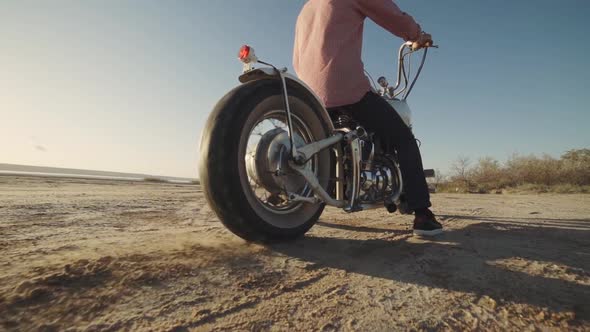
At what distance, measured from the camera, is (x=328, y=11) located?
7.07 feet

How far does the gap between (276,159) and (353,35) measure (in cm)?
116

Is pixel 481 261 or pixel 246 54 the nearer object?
pixel 481 261

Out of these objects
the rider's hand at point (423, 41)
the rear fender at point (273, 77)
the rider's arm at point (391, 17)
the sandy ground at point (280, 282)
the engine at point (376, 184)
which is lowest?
the sandy ground at point (280, 282)

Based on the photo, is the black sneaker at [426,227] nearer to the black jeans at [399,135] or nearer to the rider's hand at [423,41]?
the black jeans at [399,135]

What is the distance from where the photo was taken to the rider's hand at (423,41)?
2642 mm

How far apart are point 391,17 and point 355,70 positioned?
563mm

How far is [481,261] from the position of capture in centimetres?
134

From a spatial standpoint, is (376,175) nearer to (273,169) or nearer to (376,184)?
(376,184)

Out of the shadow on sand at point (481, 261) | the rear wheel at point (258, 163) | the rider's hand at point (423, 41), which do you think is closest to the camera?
the shadow on sand at point (481, 261)

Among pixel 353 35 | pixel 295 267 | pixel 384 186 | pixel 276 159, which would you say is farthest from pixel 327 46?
pixel 295 267

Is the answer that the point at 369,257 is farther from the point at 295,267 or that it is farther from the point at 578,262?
the point at 578,262

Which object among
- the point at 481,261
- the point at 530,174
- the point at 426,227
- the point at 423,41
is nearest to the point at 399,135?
the point at 426,227

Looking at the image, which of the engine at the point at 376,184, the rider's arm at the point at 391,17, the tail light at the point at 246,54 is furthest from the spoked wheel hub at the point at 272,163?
the rider's arm at the point at 391,17

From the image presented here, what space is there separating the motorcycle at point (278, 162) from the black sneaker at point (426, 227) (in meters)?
0.25
